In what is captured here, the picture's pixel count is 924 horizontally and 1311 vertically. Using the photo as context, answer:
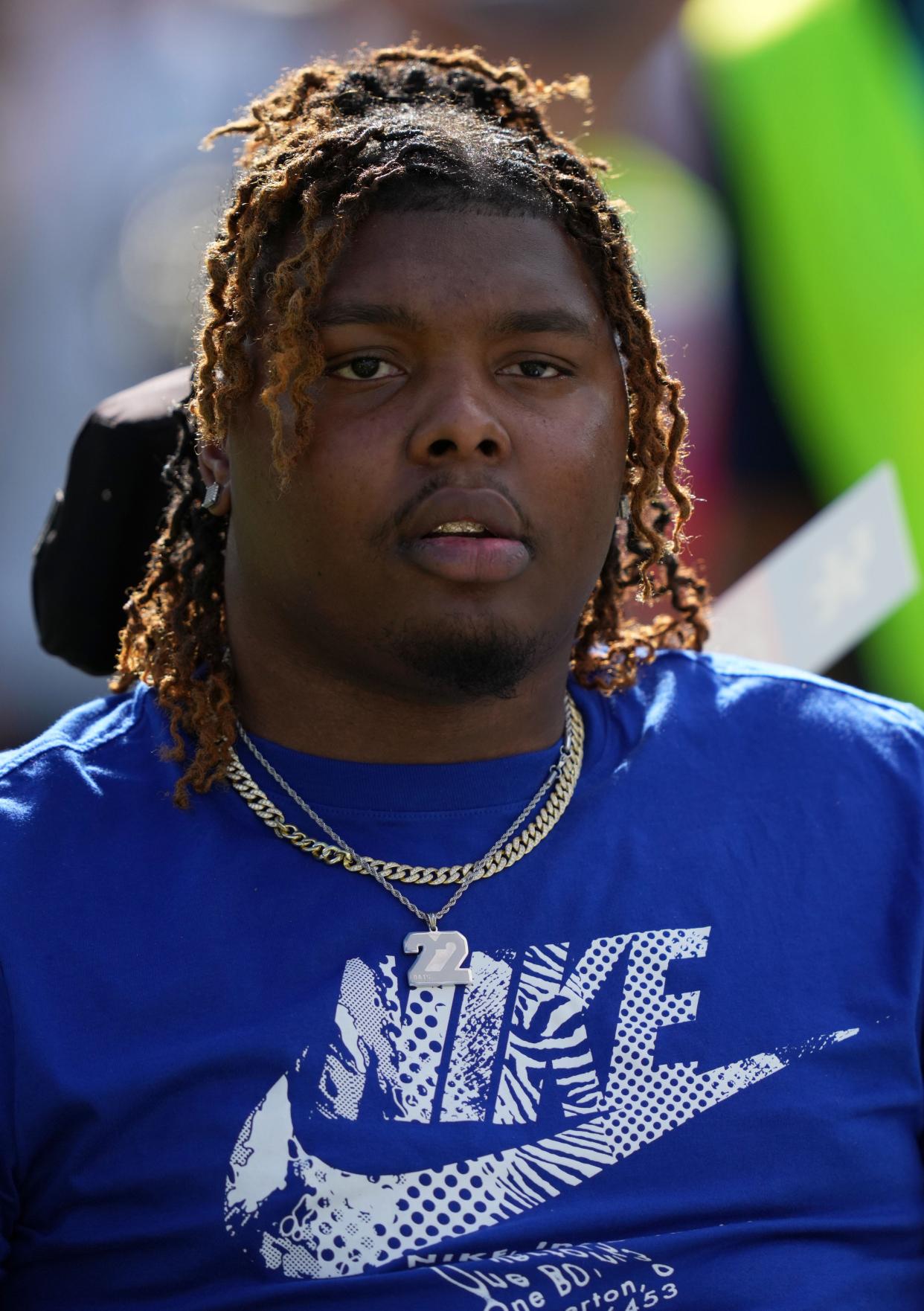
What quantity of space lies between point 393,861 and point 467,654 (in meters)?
0.25

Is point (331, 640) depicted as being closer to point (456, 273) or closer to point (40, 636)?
point (456, 273)

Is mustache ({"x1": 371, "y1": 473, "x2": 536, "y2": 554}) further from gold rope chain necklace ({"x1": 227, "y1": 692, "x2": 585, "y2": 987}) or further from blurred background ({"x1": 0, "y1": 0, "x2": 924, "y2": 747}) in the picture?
blurred background ({"x1": 0, "y1": 0, "x2": 924, "y2": 747})

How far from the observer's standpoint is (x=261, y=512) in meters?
1.69

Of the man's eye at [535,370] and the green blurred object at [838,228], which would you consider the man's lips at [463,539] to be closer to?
the man's eye at [535,370]

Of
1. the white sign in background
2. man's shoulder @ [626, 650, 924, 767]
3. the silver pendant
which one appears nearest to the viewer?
the silver pendant

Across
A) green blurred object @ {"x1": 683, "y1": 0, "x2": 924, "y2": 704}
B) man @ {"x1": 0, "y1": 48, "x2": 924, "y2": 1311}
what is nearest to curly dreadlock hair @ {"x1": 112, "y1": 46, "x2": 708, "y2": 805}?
man @ {"x1": 0, "y1": 48, "x2": 924, "y2": 1311}

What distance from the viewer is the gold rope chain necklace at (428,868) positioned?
1630mm

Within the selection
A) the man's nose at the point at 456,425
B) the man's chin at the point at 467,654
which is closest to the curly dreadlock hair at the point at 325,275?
the man's nose at the point at 456,425

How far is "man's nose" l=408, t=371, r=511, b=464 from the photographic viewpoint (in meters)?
1.58

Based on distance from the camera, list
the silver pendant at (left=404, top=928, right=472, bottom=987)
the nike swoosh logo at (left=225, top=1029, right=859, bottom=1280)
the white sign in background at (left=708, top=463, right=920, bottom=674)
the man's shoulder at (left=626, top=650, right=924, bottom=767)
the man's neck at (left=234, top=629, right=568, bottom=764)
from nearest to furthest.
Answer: the nike swoosh logo at (left=225, top=1029, right=859, bottom=1280) < the silver pendant at (left=404, top=928, right=472, bottom=987) < the man's neck at (left=234, top=629, right=568, bottom=764) < the man's shoulder at (left=626, top=650, right=924, bottom=767) < the white sign in background at (left=708, top=463, right=920, bottom=674)

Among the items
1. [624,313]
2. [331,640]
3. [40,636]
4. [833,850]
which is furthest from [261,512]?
[833,850]

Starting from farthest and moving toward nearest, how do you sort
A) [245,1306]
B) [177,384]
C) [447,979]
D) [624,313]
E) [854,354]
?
[854,354] → [177,384] → [624,313] → [447,979] → [245,1306]

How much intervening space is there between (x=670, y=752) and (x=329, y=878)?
486mm

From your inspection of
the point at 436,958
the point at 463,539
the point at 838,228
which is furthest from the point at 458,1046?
the point at 838,228
